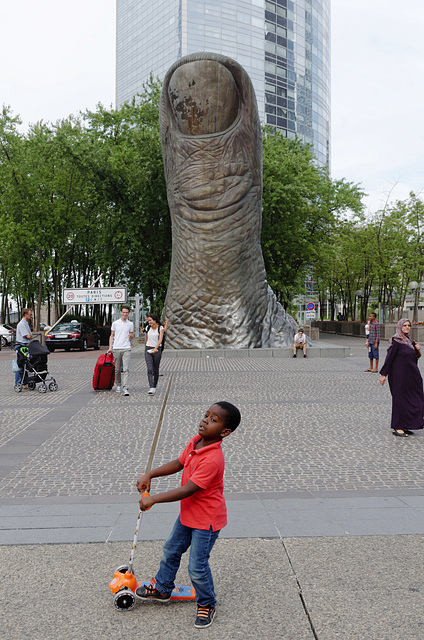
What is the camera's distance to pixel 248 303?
73.5 feet

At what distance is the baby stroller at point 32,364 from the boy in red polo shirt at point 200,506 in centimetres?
980

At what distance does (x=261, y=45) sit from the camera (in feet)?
240

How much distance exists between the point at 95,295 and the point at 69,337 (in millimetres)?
3123

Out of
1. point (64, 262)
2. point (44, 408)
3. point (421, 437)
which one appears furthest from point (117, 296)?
point (421, 437)

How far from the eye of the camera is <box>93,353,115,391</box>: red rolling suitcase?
40.0 ft

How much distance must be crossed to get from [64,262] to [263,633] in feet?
111

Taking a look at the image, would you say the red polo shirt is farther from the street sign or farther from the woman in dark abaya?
the street sign

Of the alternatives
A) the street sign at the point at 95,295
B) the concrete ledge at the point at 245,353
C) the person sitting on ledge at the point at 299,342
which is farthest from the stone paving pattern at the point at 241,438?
the street sign at the point at 95,295

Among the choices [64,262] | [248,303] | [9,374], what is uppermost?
[64,262]

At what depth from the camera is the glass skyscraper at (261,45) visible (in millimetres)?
71875

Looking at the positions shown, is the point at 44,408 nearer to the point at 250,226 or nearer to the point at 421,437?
the point at 421,437

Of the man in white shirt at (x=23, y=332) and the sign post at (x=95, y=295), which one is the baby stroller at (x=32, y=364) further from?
the sign post at (x=95, y=295)

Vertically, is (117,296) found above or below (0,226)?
below

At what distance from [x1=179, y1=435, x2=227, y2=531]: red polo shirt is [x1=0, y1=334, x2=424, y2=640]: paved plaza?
492 millimetres
